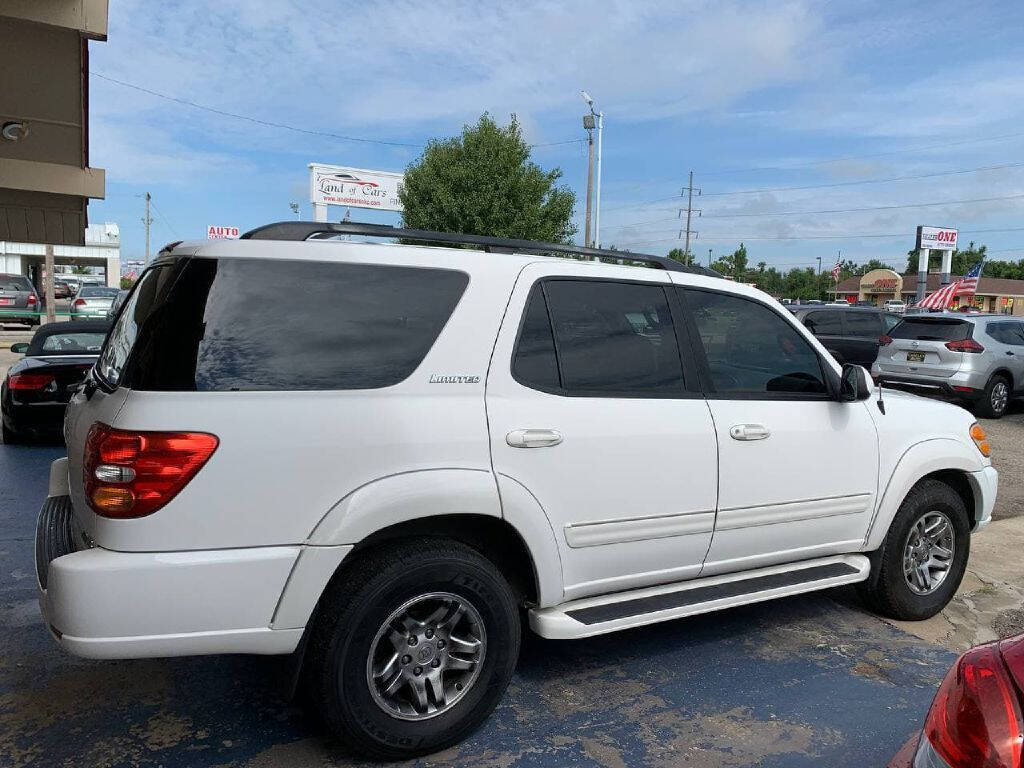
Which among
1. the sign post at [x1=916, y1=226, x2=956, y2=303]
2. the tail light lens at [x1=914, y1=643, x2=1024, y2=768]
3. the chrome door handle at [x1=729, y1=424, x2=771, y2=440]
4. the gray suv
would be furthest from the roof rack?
the sign post at [x1=916, y1=226, x2=956, y2=303]

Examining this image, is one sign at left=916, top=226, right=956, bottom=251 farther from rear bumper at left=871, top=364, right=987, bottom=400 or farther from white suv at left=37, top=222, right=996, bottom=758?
white suv at left=37, top=222, right=996, bottom=758

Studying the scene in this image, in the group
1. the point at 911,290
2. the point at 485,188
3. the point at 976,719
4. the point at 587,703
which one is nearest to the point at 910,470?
the point at 587,703

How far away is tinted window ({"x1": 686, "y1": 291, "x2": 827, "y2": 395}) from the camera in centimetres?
381

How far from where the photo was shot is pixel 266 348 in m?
2.78

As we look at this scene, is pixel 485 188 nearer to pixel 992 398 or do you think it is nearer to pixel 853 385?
pixel 992 398

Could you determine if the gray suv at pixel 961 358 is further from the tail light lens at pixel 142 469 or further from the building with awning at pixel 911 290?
the building with awning at pixel 911 290

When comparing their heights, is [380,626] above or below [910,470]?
below

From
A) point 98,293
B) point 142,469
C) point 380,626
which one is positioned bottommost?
point 380,626

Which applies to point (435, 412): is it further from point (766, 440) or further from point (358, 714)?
point (766, 440)

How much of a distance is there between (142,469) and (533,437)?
134 cm

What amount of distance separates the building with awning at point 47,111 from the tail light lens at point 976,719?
6977mm

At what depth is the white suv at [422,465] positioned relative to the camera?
2600mm

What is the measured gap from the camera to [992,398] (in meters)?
12.5

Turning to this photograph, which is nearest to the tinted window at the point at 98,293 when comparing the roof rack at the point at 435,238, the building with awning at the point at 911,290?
the roof rack at the point at 435,238
